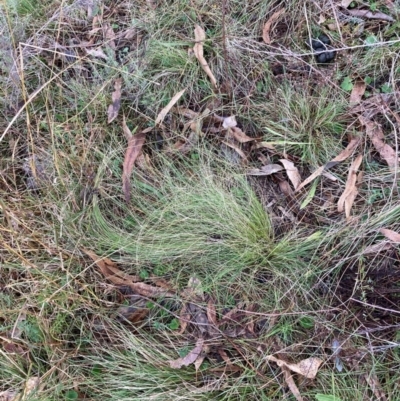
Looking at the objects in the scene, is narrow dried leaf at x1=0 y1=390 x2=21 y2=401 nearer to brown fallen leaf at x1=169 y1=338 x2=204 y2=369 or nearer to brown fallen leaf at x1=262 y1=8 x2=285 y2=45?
brown fallen leaf at x1=169 y1=338 x2=204 y2=369

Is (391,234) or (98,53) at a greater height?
(98,53)

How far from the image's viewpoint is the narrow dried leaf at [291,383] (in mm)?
1697

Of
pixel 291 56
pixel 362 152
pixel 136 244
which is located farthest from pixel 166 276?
pixel 291 56

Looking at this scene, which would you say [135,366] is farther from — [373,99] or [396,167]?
[373,99]

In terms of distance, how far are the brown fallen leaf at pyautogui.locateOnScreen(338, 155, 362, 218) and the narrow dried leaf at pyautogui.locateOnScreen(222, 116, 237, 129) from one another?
0.51 metres

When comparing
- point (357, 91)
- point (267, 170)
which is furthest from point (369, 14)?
A: point (267, 170)

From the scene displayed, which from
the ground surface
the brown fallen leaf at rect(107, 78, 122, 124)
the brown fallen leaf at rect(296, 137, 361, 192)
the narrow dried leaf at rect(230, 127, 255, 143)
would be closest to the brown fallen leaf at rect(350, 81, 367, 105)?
the ground surface

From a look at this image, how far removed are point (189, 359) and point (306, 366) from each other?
1.37ft

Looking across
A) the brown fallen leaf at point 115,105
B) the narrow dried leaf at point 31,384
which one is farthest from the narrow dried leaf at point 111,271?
the brown fallen leaf at point 115,105

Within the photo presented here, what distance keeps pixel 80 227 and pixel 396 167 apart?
50.4 inches

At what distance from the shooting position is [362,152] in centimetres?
196

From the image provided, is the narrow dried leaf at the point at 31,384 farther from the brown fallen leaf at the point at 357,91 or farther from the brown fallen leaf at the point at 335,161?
the brown fallen leaf at the point at 357,91

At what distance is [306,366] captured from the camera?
1.72m

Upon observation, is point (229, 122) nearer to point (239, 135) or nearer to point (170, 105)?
point (239, 135)
